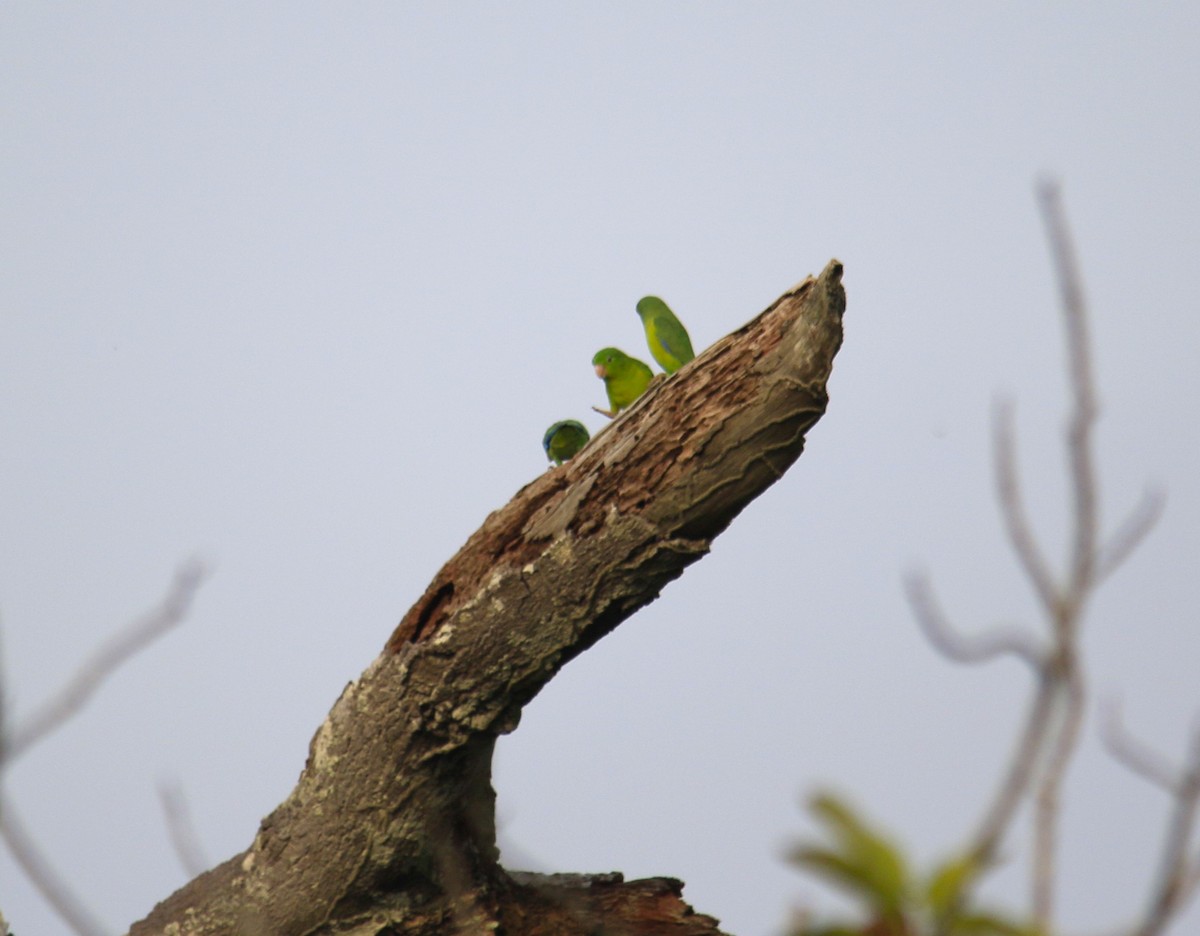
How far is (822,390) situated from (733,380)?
20 centimetres

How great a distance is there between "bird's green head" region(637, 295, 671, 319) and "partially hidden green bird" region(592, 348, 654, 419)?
16 centimetres

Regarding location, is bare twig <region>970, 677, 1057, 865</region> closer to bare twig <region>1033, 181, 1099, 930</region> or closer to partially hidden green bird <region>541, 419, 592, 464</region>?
bare twig <region>1033, 181, 1099, 930</region>

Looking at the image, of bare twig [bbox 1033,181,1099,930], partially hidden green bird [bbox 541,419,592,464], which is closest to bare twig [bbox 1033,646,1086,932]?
bare twig [bbox 1033,181,1099,930]

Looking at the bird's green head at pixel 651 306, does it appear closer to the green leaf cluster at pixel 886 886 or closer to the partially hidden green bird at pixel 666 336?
the partially hidden green bird at pixel 666 336

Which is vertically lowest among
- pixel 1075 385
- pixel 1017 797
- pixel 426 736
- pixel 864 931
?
pixel 864 931

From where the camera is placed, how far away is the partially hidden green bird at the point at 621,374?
3.69 m

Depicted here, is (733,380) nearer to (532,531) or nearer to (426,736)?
(532,531)

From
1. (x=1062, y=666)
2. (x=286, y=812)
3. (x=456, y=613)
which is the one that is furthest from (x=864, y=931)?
(x=286, y=812)

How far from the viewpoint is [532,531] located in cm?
283

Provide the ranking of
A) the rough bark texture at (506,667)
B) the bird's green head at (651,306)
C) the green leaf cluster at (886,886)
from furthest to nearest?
1. the bird's green head at (651,306)
2. the rough bark texture at (506,667)
3. the green leaf cluster at (886,886)

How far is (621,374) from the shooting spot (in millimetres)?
3691

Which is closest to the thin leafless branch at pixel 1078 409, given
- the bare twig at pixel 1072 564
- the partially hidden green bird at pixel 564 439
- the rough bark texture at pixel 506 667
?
the bare twig at pixel 1072 564

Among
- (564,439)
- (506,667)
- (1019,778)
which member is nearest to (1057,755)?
(1019,778)

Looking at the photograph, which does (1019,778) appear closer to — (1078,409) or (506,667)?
(1078,409)
